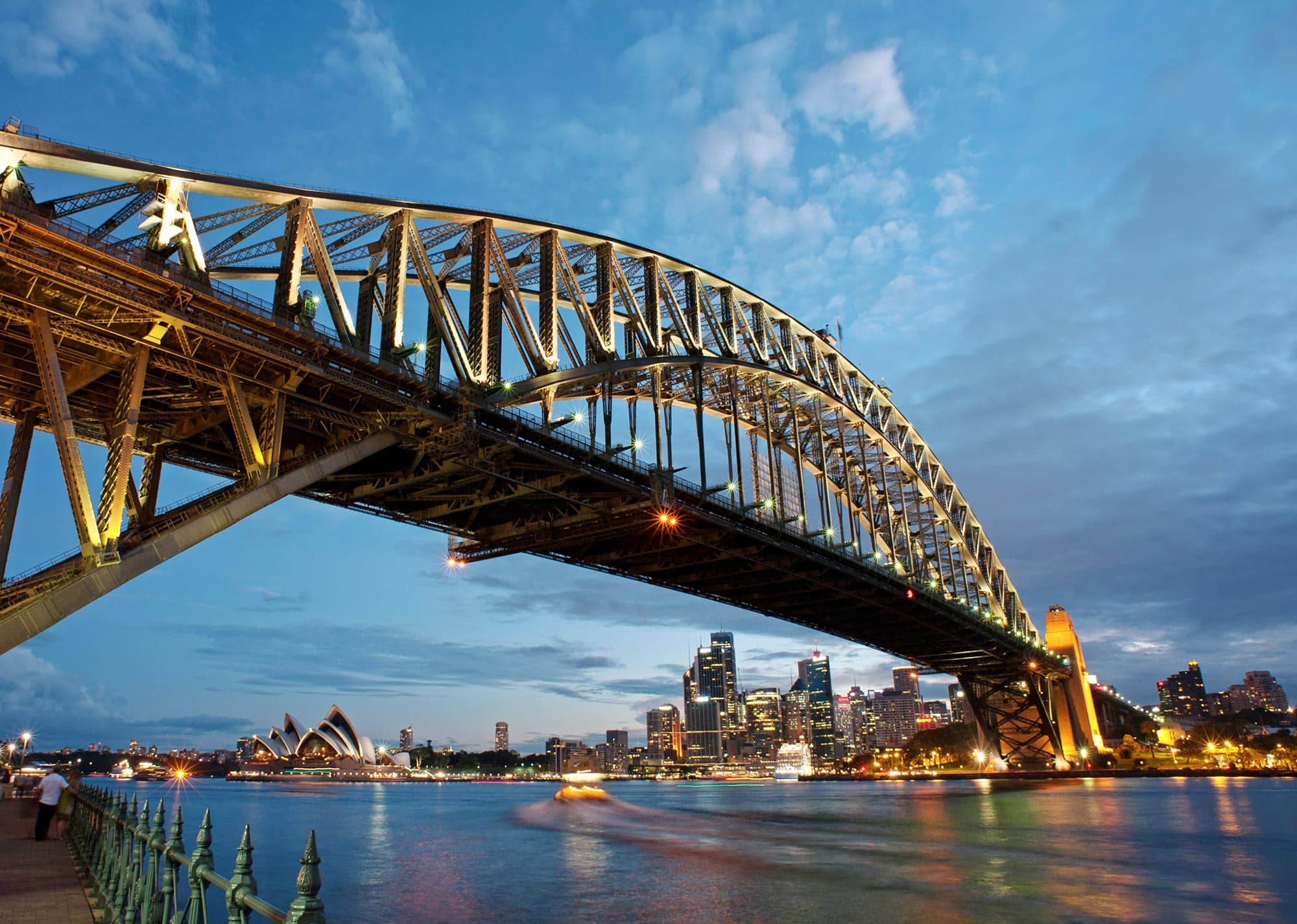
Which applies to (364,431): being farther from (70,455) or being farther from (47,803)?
(47,803)

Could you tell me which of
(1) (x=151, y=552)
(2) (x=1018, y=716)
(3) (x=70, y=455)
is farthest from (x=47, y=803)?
(2) (x=1018, y=716)

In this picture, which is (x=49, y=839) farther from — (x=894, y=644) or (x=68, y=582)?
(x=894, y=644)

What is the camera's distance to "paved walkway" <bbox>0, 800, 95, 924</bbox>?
10312 mm

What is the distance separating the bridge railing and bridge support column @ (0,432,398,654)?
5738 mm

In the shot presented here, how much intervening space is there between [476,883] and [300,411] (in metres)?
15.7

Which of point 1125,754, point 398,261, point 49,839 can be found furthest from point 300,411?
point 1125,754

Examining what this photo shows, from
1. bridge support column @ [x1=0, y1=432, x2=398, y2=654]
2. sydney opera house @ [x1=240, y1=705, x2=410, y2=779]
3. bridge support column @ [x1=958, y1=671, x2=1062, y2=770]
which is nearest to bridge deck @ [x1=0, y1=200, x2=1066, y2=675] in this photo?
bridge support column @ [x1=0, y1=432, x2=398, y2=654]

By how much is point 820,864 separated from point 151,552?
2362 centimetres

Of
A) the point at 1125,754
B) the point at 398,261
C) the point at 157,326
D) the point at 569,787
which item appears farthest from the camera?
the point at 1125,754

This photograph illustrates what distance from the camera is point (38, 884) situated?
499 inches

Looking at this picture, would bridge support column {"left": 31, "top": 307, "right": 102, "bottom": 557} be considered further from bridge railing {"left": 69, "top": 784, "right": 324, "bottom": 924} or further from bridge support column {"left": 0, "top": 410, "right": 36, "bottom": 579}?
bridge railing {"left": 69, "top": 784, "right": 324, "bottom": 924}

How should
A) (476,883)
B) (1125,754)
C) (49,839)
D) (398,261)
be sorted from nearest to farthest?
1. (49,839)
2. (476,883)
3. (398,261)
4. (1125,754)

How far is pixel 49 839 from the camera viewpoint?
18391 mm

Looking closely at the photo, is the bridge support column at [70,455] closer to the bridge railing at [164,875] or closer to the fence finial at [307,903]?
the bridge railing at [164,875]
